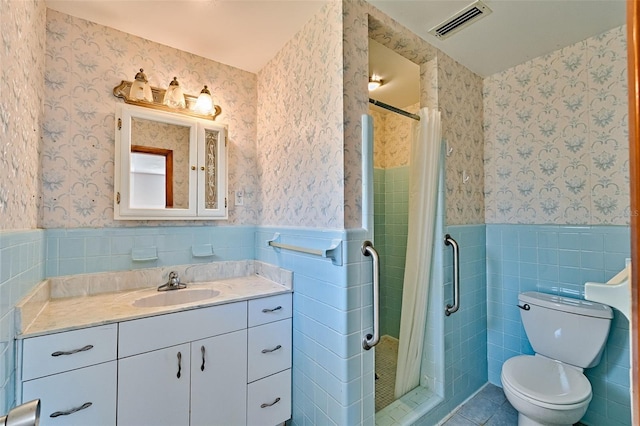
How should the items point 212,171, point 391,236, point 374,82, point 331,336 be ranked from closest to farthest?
point 331,336, point 212,171, point 374,82, point 391,236

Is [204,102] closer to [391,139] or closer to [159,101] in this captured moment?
[159,101]

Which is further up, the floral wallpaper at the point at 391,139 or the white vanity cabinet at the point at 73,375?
the floral wallpaper at the point at 391,139

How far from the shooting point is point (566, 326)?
5.43ft

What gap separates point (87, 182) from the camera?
1582 mm

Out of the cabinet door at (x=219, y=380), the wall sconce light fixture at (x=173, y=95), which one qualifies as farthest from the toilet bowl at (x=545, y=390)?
the wall sconce light fixture at (x=173, y=95)

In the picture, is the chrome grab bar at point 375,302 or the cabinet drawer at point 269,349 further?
the cabinet drawer at point 269,349

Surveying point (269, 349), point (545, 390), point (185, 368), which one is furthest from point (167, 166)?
point (545, 390)

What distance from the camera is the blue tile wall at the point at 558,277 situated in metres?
1.62

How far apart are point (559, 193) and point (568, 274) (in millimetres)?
537

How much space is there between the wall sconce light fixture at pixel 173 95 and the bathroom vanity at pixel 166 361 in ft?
3.88

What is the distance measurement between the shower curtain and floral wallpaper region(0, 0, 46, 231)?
6.11ft

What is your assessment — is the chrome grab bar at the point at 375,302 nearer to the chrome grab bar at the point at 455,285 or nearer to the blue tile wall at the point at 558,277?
the chrome grab bar at the point at 455,285

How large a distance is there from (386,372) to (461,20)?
2.50 m

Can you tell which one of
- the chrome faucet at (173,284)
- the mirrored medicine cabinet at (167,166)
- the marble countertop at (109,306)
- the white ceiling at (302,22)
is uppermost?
the white ceiling at (302,22)
